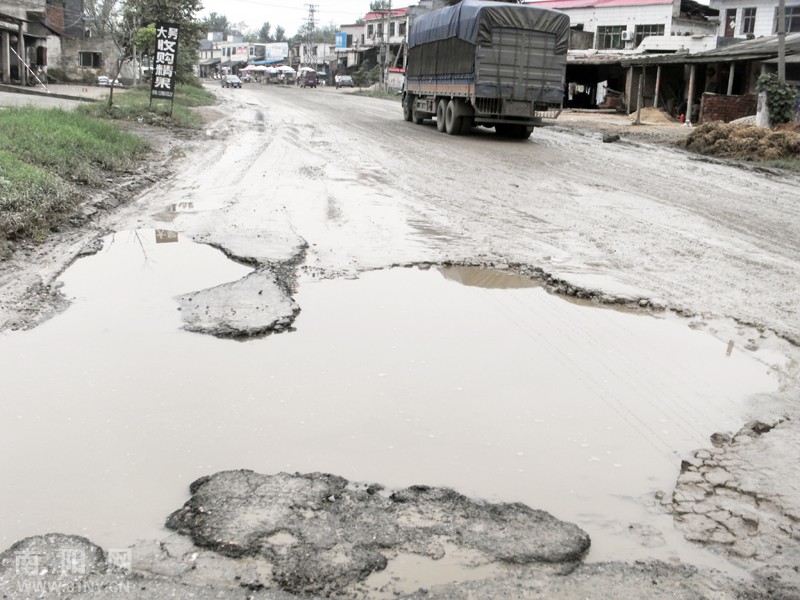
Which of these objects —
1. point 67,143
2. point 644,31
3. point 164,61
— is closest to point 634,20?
point 644,31

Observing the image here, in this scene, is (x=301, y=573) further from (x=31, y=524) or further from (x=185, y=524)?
(x=31, y=524)

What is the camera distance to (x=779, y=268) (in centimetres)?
736

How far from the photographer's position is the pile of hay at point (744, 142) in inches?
693

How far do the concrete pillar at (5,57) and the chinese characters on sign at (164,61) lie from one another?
54.3 ft

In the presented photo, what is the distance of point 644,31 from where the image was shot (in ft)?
151

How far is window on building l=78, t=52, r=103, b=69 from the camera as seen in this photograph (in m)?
42.5

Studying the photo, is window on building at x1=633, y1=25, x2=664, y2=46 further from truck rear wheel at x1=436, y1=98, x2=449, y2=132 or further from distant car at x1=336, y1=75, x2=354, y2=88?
distant car at x1=336, y1=75, x2=354, y2=88

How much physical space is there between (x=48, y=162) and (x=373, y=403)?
25.6ft

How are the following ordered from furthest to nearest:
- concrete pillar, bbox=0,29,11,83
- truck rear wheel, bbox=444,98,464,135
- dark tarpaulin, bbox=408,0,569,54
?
concrete pillar, bbox=0,29,11,83, truck rear wheel, bbox=444,98,464,135, dark tarpaulin, bbox=408,0,569,54

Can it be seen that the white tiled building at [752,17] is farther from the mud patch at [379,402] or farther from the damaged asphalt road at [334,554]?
the damaged asphalt road at [334,554]

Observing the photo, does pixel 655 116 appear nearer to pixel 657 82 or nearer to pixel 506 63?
pixel 657 82

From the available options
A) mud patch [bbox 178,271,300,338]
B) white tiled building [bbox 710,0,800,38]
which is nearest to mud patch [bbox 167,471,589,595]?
mud patch [bbox 178,271,300,338]

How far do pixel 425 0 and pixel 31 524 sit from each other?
3939 cm

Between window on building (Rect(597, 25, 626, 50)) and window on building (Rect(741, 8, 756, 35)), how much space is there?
8.19 meters
